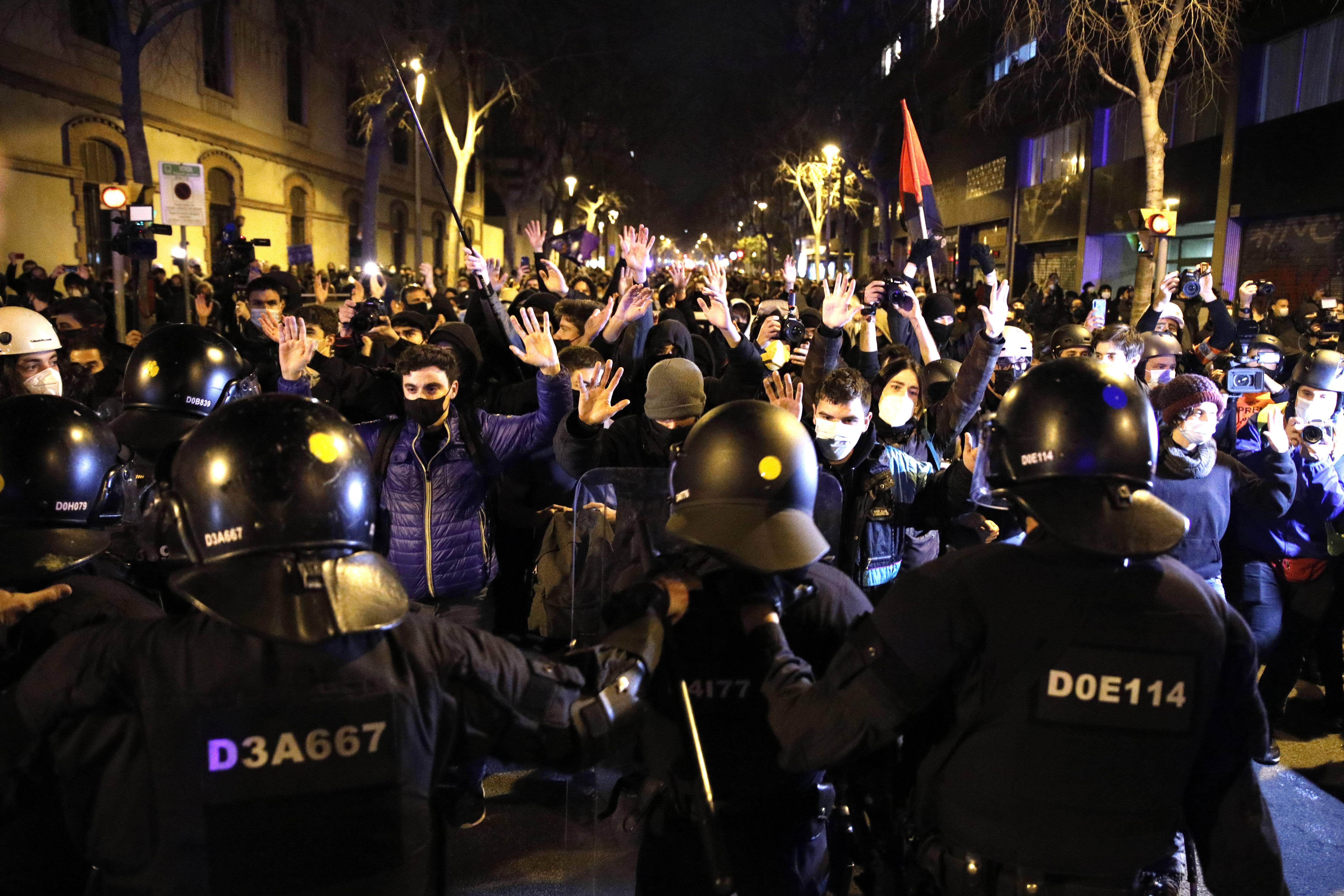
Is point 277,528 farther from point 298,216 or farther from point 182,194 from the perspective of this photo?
point 298,216

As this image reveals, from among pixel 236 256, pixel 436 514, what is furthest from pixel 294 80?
pixel 436 514

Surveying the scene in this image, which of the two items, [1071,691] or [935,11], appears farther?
[935,11]

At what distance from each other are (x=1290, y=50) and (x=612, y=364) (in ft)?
63.2

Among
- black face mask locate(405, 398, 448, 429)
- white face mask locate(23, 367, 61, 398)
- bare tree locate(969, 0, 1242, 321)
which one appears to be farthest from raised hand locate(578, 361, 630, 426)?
bare tree locate(969, 0, 1242, 321)

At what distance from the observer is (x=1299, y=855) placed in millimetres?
3959

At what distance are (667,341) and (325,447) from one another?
466cm

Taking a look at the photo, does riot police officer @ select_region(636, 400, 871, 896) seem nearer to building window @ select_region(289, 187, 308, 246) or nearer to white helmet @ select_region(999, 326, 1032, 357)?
white helmet @ select_region(999, 326, 1032, 357)

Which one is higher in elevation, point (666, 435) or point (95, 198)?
point (95, 198)

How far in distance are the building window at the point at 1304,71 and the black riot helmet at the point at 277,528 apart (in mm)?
20837

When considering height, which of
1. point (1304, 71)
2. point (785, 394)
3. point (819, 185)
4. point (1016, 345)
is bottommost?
point (785, 394)

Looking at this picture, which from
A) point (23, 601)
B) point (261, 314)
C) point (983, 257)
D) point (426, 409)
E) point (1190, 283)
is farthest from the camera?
point (983, 257)

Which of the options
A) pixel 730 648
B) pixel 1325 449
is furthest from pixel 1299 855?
pixel 730 648

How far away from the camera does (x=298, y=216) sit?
3203 cm

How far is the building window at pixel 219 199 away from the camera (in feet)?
87.4
